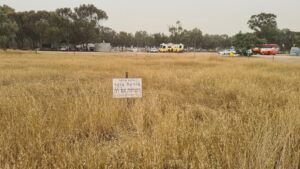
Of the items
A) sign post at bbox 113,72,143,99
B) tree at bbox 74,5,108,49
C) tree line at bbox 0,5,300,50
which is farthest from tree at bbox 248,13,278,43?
sign post at bbox 113,72,143,99

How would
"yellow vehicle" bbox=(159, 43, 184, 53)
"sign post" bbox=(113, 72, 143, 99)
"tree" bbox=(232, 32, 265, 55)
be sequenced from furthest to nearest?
1. "yellow vehicle" bbox=(159, 43, 184, 53)
2. "tree" bbox=(232, 32, 265, 55)
3. "sign post" bbox=(113, 72, 143, 99)

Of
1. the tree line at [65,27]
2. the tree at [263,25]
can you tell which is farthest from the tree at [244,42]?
the tree at [263,25]

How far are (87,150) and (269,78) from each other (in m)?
9.28

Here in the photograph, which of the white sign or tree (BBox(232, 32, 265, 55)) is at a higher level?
tree (BBox(232, 32, 265, 55))

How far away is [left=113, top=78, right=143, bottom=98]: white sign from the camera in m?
4.74

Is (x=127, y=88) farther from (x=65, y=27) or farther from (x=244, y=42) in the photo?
(x=65, y=27)

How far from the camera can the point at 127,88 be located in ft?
15.8

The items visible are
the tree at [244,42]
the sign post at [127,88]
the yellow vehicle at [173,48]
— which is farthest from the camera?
the yellow vehicle at [173,48]

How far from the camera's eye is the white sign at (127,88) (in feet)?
15.5

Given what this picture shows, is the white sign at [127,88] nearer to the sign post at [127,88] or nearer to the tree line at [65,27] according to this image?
the sign post at [127,88]

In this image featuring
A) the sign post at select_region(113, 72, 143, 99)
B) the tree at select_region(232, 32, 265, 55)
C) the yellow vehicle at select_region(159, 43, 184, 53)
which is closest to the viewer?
the sign post at select_region(113, 72, 143, 99)

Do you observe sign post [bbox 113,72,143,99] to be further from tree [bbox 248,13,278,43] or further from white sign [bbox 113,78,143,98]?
tree [bbox 248,13,278,43]

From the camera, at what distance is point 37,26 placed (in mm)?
65438

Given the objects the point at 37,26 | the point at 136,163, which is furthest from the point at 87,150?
the point at 37,26
